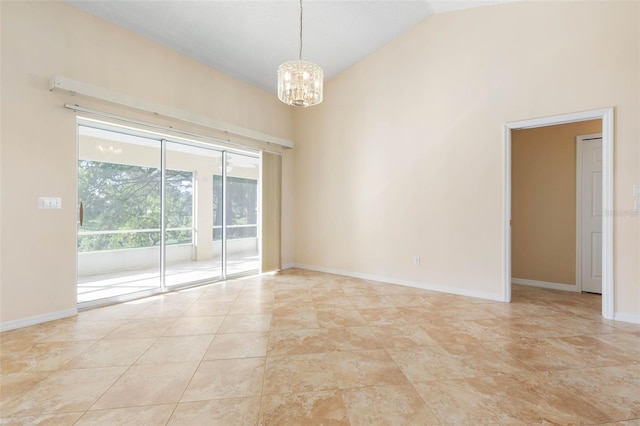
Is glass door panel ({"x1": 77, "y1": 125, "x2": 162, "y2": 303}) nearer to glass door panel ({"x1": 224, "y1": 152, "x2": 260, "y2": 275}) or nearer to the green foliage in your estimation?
the green foliage

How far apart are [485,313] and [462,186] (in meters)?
1.71

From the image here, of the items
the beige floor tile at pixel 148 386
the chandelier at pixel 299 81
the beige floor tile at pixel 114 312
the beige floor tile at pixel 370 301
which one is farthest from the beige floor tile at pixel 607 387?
the beige floor tile at pixel 114 312

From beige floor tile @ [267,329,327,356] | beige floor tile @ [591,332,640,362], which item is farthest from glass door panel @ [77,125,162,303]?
beige floor tile @ [591,332,640,362]

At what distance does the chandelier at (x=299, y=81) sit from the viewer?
2.93m

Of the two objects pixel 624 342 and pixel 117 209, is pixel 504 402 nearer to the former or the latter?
pixel 624 342

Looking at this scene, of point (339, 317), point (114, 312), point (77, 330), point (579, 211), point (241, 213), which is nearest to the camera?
point (77, 330)

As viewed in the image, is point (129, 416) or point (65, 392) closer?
point (129, 416)

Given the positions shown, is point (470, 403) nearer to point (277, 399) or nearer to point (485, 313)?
point (277, 399)

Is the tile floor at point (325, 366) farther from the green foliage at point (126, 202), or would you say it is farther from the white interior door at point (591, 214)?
the green foliage at point (126, 202)

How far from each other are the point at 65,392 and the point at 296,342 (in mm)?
1610

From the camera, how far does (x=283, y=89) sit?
9.79ft

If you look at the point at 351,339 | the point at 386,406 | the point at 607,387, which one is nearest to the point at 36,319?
the point at 351,339

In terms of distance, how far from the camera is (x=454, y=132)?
4.12m

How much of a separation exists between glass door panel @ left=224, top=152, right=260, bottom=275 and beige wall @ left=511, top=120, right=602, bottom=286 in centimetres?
462
